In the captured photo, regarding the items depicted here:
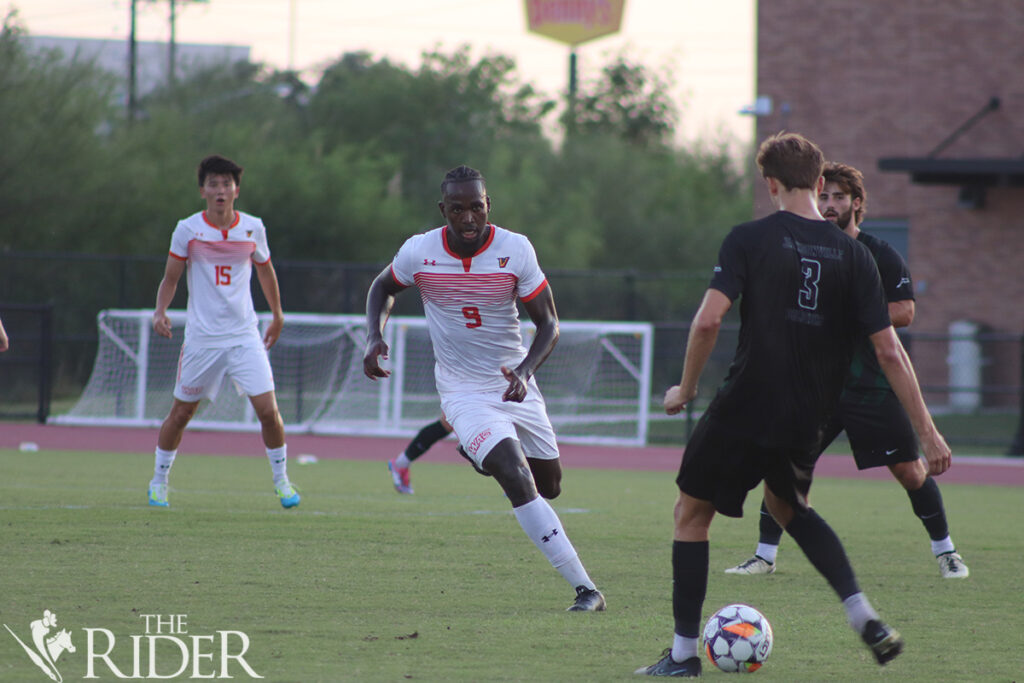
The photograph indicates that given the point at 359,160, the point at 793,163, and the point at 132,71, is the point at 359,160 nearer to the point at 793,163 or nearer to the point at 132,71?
the point at 132,71

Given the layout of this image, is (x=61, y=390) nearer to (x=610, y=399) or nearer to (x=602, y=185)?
(x=610, y=399)

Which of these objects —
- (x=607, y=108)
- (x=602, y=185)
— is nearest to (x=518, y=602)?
(x=602, y=185)

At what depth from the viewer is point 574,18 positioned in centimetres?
4934

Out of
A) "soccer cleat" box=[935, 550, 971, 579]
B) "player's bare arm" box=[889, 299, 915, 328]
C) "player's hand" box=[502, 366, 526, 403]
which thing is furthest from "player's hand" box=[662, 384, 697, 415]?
"soccer cleat" box=[935, 550, 971, 579]

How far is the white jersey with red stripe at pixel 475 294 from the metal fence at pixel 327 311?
1330cm

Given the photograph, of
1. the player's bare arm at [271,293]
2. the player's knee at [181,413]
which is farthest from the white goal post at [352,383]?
the player's knee at [181,413]

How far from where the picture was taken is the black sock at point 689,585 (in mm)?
5094

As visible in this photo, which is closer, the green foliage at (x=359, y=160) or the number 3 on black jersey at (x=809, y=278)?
the number 3 on black jersey at (x=809, y=278)

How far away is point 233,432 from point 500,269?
13837 millimetres

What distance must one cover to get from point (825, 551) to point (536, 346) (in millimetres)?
1958

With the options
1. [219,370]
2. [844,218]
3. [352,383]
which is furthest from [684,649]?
[352,383]

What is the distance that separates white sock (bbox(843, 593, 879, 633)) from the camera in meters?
5.00

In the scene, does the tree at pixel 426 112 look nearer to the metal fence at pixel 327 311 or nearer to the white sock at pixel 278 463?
the metal fence at pixel 327 311

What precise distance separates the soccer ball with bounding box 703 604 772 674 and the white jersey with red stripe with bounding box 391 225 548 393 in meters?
1.97
